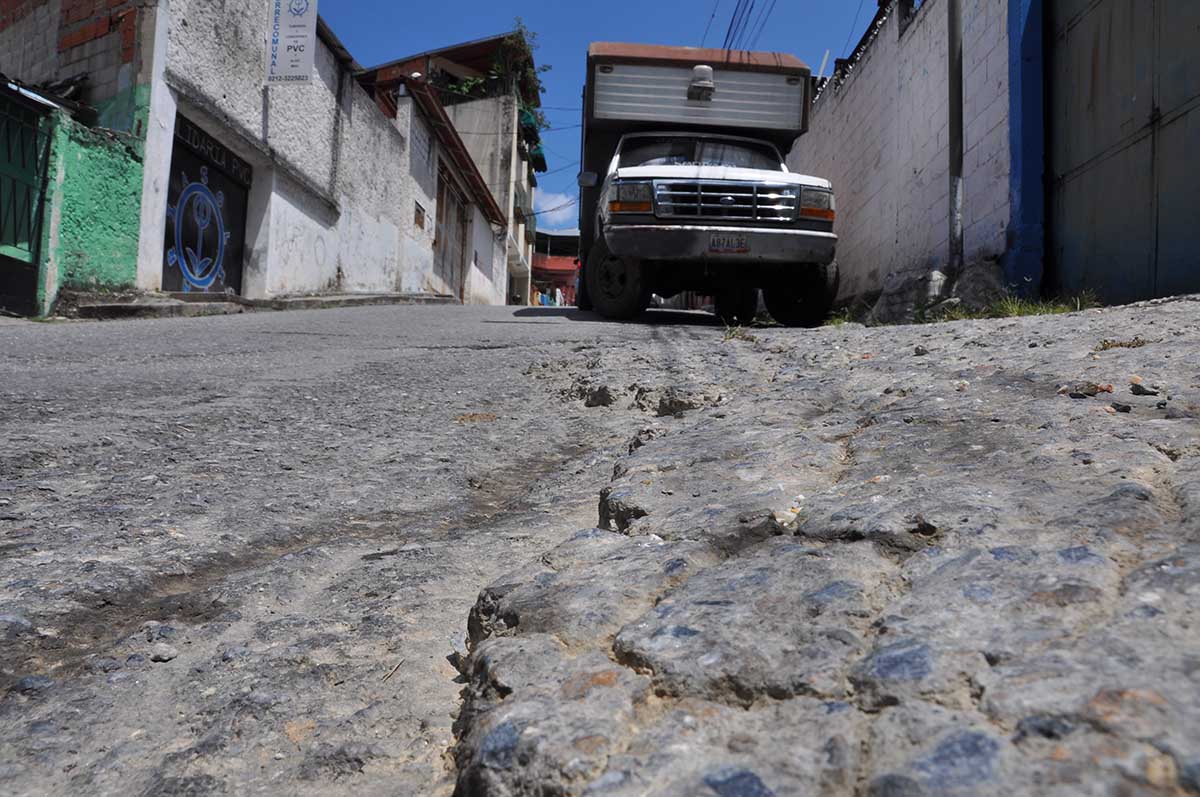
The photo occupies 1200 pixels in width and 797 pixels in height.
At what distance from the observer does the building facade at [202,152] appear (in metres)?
9.52

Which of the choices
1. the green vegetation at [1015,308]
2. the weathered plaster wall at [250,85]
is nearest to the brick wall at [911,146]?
the green vegetation at [1015,308]

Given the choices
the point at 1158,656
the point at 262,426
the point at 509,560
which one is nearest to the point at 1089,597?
the point at 1158,656

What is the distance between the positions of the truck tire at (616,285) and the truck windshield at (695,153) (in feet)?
2.81

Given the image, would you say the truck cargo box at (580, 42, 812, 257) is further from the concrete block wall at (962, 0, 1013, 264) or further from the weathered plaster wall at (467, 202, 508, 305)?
the weathered plaster wall at (467, 202, 508, 305)

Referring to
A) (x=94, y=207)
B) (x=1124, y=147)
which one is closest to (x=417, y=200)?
(x=94, y=207)

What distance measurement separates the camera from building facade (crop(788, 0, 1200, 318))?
16.4ft

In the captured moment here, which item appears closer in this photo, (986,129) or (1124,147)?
(1124,147)

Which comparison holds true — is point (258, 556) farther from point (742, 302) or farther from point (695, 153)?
point (742, 302)

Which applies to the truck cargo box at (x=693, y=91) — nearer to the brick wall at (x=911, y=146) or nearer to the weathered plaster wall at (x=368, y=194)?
the brick wall at (x=911, y=146)

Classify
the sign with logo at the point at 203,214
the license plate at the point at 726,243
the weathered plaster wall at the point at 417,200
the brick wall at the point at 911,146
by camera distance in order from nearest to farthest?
the license plate at the point at 726,243 < the brick wall at the point at 911,146 < the sign with logo at the point at 203,214 < the weathered plaster wall at the point at 417,200

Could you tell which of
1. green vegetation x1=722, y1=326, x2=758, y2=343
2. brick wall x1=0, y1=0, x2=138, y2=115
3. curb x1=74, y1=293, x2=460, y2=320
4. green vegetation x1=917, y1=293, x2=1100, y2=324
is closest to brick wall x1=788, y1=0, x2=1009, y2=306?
green vegetation x1=917, y1=293, x2=1100, y2=324

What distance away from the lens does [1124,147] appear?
5.40 metres

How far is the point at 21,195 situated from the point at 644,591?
984 cm

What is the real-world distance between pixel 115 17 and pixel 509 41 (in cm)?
1680
